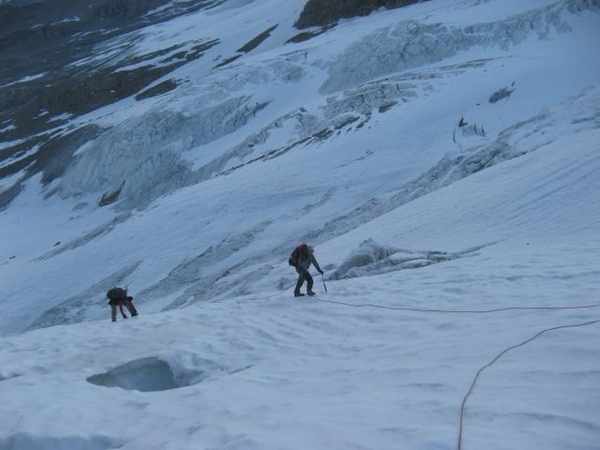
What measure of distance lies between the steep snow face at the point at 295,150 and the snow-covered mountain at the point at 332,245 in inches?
6.2

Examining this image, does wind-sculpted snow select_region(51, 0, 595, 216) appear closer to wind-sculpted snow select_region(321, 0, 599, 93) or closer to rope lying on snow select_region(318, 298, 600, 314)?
wind-sculpted snow select_region(321, 0, 599, 93)

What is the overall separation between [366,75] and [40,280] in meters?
25.4

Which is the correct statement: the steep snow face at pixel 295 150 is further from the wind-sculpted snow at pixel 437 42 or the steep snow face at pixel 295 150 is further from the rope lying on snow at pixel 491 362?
the rope lying on snow at pixel 491 362

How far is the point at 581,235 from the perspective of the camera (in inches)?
514

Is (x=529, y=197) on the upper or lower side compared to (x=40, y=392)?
lower

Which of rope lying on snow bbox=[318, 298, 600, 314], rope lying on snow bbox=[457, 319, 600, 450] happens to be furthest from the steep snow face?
rope lying on snow bbox=[457, 319, 600, 450]

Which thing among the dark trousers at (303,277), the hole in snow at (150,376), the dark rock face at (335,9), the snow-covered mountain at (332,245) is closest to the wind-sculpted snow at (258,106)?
the snow-covered mountain at (332,245)

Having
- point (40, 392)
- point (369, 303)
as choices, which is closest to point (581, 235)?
point (369, 303)

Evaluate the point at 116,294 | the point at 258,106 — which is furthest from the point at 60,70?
the point at 116,294

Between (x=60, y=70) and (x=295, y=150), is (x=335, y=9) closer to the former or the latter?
(x=295, y=150)

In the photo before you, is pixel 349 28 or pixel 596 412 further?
pixel 349 28

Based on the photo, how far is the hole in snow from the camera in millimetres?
8180

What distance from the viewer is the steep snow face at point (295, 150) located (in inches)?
822

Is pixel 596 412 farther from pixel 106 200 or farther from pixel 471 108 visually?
pixel 106 200
